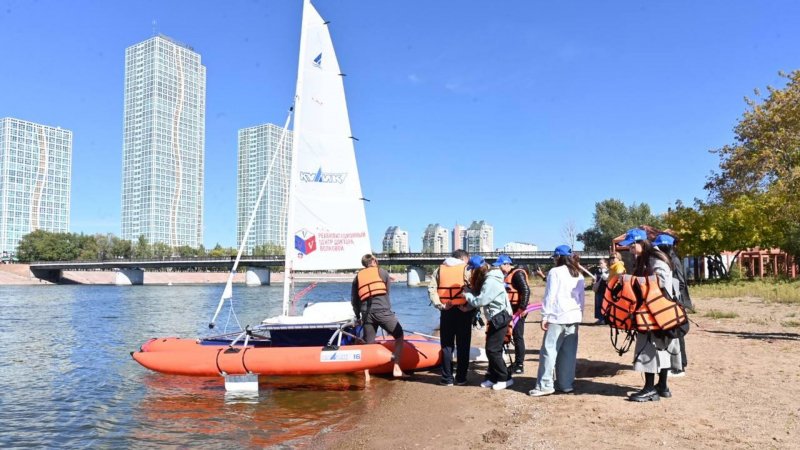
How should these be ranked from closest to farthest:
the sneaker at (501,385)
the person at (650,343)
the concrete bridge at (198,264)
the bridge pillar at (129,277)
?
the person at (650,343) → the sneaker at (501,385) → the concrete bridge at (198,264) → the bridge pillar at (129,277)

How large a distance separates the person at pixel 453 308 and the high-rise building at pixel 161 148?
6487 inches

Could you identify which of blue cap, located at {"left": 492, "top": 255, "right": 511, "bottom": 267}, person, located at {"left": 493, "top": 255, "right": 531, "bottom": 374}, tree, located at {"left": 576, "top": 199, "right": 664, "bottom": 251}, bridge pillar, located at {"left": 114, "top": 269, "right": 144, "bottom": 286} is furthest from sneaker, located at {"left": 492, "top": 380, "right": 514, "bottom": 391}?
bridge pillar, located at {"left": 114, "top": 269, "right": 144, "bottom": 286}

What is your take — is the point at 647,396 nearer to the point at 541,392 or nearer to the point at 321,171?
the point at 541,392

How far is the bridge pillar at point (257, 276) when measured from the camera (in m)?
102

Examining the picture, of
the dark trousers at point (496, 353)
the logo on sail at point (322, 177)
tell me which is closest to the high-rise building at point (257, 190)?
the logo on sail at point (322, 177)

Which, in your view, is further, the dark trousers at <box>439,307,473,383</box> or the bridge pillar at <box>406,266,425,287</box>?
the bridge pillar at <box>406,266,425,287</box>

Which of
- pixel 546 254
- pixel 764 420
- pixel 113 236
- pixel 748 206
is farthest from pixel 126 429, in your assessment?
pixel 113 236

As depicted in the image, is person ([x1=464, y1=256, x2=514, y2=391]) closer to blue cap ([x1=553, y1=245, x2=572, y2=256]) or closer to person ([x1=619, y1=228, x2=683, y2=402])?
blue cap ([x1=553, y1=245, x2=572, y2=256])

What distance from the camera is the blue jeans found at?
748cm

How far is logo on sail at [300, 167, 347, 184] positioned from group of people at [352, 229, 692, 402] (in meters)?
3.72

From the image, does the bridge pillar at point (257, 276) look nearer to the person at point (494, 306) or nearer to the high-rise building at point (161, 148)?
the high-rise building at point (161, 148)

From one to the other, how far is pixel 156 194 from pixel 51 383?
6330 inches

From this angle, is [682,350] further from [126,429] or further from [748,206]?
[748,206]

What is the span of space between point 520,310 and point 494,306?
144cm
